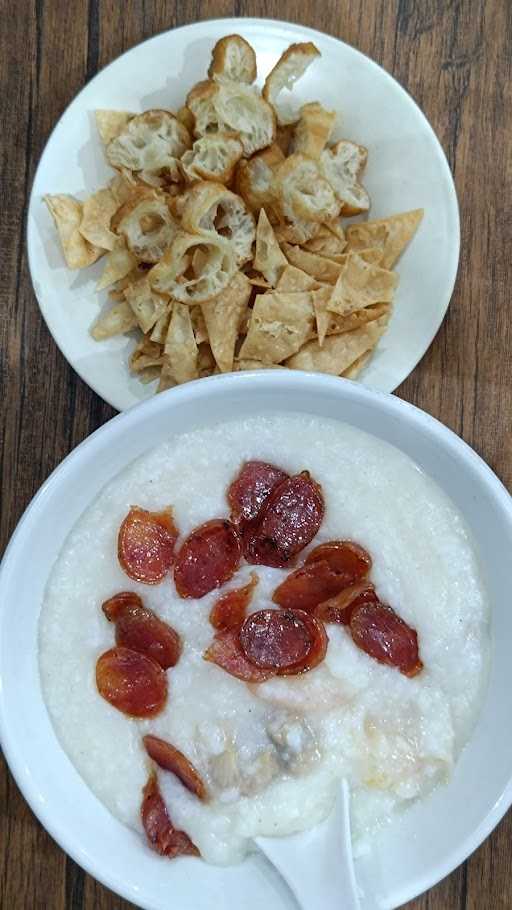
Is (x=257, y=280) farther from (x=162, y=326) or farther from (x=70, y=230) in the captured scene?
(x=70, y=230)

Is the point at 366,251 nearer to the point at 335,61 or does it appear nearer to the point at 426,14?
the point at 335,61

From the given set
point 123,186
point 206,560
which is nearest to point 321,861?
point 206,560

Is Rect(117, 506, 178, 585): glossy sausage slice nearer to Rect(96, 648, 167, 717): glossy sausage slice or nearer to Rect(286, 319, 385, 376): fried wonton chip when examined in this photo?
Rect(96, 648, 167, 717): glossy sausage slice

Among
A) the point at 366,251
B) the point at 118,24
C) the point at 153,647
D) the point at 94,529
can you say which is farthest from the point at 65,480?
the point at 118,24

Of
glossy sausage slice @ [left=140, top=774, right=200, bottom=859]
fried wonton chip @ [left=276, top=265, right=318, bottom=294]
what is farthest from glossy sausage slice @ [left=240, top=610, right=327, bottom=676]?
fried wonton chip @ [left=276, top=265, right=318, bottom=294]

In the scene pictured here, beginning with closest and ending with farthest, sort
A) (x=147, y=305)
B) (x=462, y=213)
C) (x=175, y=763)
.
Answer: (x=175, y=763) < (x=147, y=305) < (x=462, y=213)

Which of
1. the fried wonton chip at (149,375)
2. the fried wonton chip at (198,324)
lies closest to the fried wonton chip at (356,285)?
the fried wonton chip at (198,324)

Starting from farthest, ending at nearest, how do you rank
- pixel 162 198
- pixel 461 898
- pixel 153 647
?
pixel 461 898, pixel 162 198, pixel 153 647
